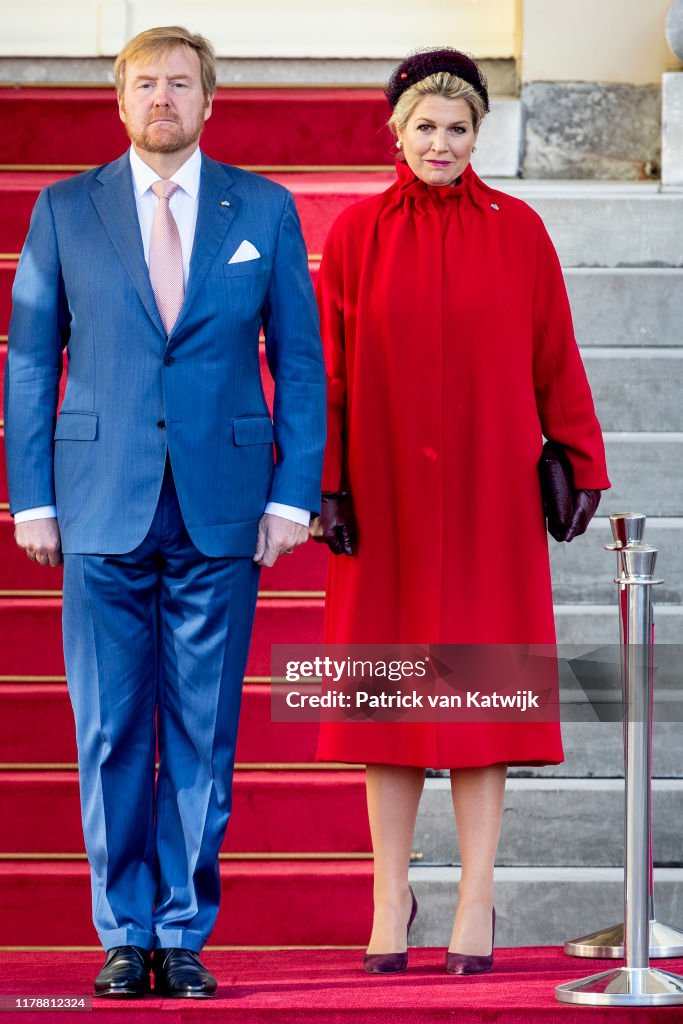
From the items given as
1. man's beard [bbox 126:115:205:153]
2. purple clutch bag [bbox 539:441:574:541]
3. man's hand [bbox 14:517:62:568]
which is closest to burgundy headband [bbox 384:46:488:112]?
man's beard [bbox 126:115:205:153]

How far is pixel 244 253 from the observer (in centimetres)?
292

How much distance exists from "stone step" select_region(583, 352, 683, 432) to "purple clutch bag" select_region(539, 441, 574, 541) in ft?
3.36

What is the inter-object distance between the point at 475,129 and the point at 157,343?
2.45 ft

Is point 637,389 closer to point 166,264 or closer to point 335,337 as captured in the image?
point 335,337

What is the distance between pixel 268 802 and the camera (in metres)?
3.73

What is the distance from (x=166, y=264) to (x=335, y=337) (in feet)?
1.42

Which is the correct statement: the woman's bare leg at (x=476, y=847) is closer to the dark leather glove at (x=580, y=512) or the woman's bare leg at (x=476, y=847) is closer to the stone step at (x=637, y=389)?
the dark leather glove at (x=580, y=512)

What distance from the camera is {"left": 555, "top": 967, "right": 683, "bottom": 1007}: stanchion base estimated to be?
2.79 m

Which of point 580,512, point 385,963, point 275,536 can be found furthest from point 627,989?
point 275,536

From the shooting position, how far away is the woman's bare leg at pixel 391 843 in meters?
3.09

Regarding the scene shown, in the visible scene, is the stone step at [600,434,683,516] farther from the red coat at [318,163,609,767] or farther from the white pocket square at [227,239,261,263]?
the white pocket square at [227,239,261,263]

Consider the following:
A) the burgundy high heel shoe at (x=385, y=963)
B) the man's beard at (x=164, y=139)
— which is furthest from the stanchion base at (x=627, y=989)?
the man's beard at (x=164, y=139)

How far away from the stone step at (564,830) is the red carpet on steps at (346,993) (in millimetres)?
374

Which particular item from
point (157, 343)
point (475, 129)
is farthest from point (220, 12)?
point (157, 343)
